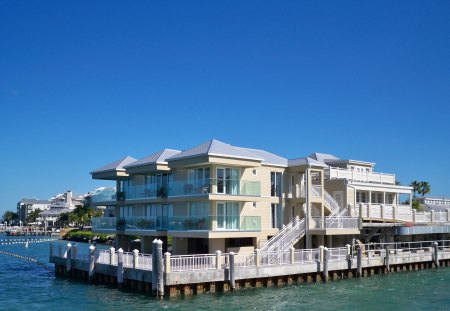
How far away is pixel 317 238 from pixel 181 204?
10833mm

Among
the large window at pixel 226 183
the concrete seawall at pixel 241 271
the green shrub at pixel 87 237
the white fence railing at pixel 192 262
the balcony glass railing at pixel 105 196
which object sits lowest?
the green shrub at pixel 87 237

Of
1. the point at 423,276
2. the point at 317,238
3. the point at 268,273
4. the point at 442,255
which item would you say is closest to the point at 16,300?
the point at 268,273

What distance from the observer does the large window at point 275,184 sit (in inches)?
1662

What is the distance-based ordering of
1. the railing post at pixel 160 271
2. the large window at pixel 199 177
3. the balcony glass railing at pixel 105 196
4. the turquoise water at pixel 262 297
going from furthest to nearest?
the balcony glass railing at pixel 105 196, the large window at pixel 199 177, the railing post at pixel 160 271, the turquoise water at pixel 262 297

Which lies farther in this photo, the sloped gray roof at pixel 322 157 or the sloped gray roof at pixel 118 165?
the sloped gray roof at pixel 322 157

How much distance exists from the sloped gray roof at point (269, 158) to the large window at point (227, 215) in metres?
4.56

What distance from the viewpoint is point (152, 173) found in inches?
1671

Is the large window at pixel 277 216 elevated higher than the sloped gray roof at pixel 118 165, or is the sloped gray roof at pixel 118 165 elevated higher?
the sloped gray roof at pixel 118 165

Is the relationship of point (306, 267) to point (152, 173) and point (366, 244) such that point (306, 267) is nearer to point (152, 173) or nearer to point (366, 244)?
point (366, 244)

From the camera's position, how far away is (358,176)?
1932 inches

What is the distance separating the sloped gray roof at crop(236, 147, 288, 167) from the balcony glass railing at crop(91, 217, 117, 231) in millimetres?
12263

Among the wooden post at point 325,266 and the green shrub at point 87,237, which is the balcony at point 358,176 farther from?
the green shrub at point 87,237

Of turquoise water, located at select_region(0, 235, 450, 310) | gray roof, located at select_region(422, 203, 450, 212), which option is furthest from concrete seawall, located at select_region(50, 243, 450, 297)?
gray roof, located at select_region(422, 203, 450, 212)

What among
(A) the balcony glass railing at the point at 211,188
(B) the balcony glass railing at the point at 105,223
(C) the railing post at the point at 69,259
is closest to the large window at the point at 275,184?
(A) the balcony glass railing at the point at 211,188
